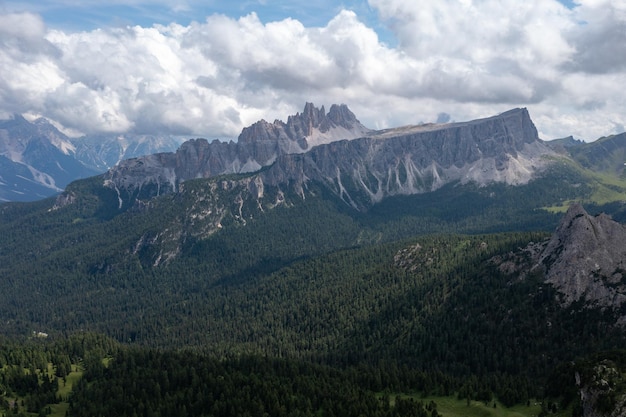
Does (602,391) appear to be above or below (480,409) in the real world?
above

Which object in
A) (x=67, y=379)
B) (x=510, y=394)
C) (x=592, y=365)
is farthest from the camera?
(x=67, y=379)

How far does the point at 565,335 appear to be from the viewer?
7820 inches

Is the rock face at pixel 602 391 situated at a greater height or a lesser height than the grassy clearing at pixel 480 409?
greater

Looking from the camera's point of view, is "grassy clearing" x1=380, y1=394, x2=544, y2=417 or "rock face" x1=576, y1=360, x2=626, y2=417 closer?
"rock face" x1=576, y1=360, x2=626, y2=417

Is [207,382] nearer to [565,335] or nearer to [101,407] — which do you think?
[101,407]

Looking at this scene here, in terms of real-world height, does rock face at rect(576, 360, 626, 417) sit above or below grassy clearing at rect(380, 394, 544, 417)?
above

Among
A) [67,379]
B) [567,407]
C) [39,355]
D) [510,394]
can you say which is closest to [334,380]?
[510,394]

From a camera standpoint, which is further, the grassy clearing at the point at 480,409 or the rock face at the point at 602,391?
the grassy clearing at the point at 480,409

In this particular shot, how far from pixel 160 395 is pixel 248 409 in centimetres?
3311

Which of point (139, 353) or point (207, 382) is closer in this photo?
point (207, 382)

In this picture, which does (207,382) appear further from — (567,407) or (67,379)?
(567,407)

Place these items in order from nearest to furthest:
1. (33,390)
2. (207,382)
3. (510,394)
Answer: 1. (510,394)
2. (207,382)
3. (33,390)

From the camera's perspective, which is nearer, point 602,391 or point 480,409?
point 602,391

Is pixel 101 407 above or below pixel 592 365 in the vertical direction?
below
